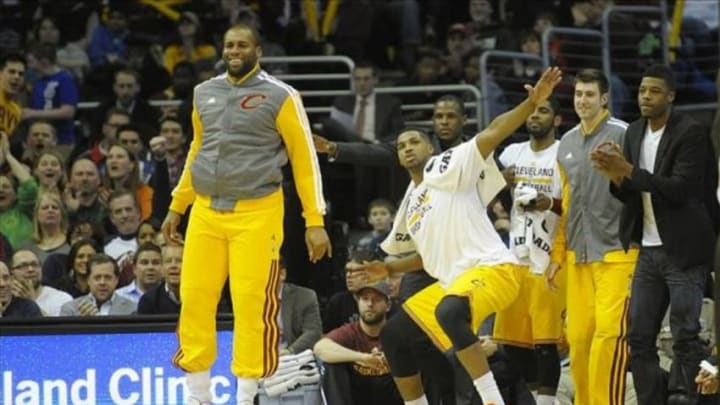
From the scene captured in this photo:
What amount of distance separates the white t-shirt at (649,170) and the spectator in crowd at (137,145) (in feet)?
20.6

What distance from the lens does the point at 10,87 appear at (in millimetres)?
18609

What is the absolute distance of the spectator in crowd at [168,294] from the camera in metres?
15.2

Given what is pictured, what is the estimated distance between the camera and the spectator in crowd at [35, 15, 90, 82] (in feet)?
72.3

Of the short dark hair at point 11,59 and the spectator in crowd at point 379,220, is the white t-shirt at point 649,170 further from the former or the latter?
the short dark hair at point 11,59

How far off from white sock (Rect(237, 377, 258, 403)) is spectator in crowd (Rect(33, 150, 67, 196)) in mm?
5497

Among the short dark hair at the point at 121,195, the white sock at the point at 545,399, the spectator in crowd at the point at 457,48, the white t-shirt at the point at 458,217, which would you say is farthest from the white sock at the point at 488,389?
the spectator in crowd at the point at 457,48

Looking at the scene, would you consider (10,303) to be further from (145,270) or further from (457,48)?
(457,48)

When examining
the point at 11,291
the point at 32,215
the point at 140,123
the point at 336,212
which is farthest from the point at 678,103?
the point at 11,291

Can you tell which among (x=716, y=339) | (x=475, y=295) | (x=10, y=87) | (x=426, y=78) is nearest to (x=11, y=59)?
(x=10, y=87)

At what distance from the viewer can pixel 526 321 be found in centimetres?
1409

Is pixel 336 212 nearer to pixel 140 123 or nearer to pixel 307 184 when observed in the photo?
pixel 140 123

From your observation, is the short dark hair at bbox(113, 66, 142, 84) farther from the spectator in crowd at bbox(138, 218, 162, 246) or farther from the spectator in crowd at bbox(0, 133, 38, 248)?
the spectator in crowd at bbox(138, 218, 162, 246)

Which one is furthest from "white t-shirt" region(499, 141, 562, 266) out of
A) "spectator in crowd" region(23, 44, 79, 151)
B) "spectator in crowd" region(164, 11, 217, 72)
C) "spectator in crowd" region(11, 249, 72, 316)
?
"spectator in crowd" region(164, 11, 217, 72)

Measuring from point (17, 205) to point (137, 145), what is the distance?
1.44 meters
